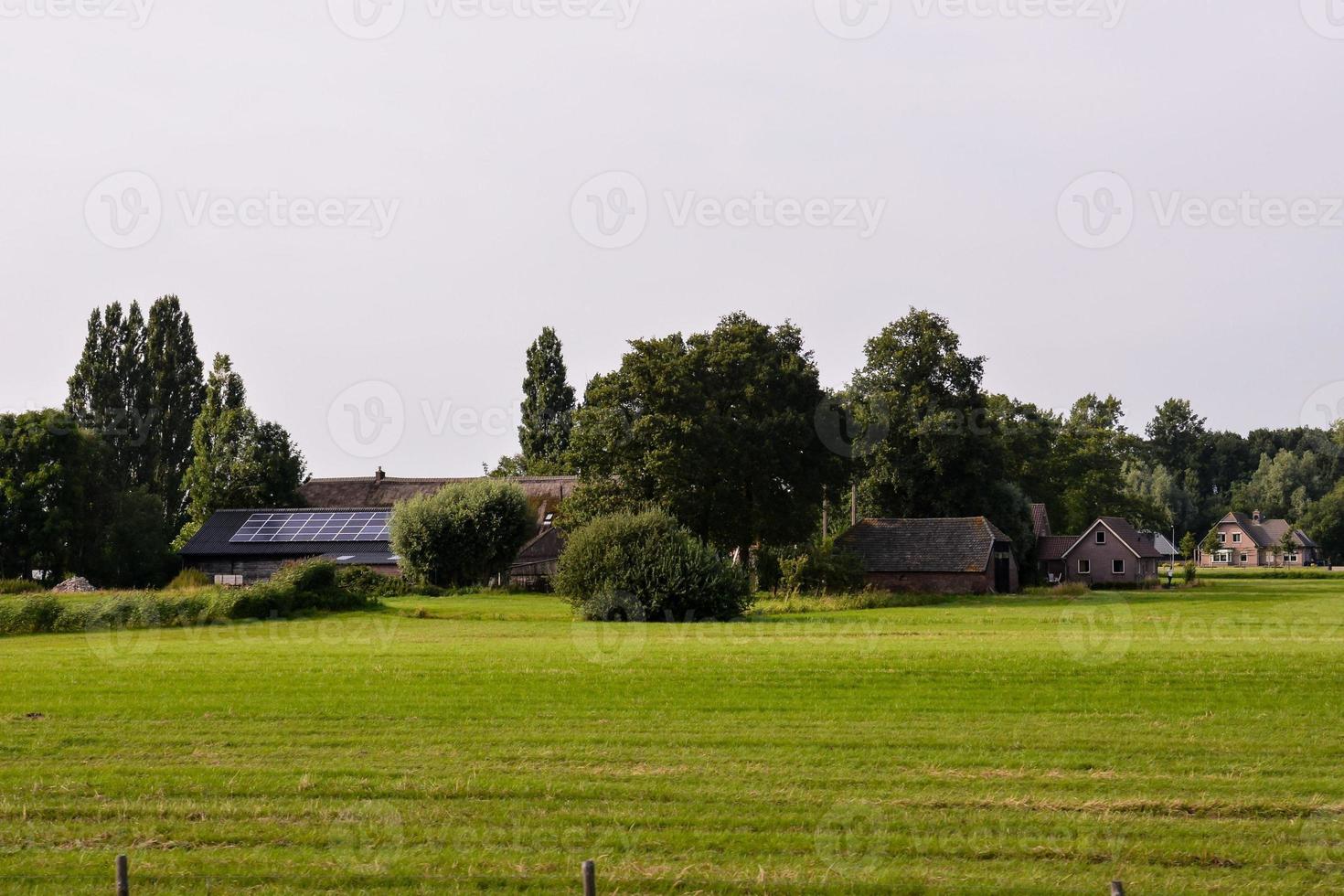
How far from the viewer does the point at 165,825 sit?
41.2 feet

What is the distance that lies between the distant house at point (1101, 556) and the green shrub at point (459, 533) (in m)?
40.2

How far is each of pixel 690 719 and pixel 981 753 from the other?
4.61 m

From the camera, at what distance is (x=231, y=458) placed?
Answer: 86250 mm

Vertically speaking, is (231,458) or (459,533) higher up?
(231,458)

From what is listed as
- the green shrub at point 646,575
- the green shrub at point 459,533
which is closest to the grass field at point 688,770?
the green shrub at point 646,575

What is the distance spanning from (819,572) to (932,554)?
34.6ft

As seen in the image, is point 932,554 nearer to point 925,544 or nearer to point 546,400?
point 925,544

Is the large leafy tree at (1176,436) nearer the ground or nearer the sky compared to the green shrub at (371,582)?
nearer the sky

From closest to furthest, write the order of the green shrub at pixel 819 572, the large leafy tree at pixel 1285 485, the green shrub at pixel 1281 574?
the green shrub at pixel 819 572, the green shrub at pixel 1281 574, the large leafy tree at pixel 1285 485

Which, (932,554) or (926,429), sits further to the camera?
(926,429)

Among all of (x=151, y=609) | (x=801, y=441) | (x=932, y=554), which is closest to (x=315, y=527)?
(x=801, y=441)

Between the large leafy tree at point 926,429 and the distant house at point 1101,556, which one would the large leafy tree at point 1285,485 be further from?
the large leafy tree at point 926,429

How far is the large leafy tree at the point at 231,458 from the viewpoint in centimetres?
8475

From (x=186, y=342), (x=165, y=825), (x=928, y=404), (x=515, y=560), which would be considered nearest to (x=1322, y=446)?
(x=928, y=404)
